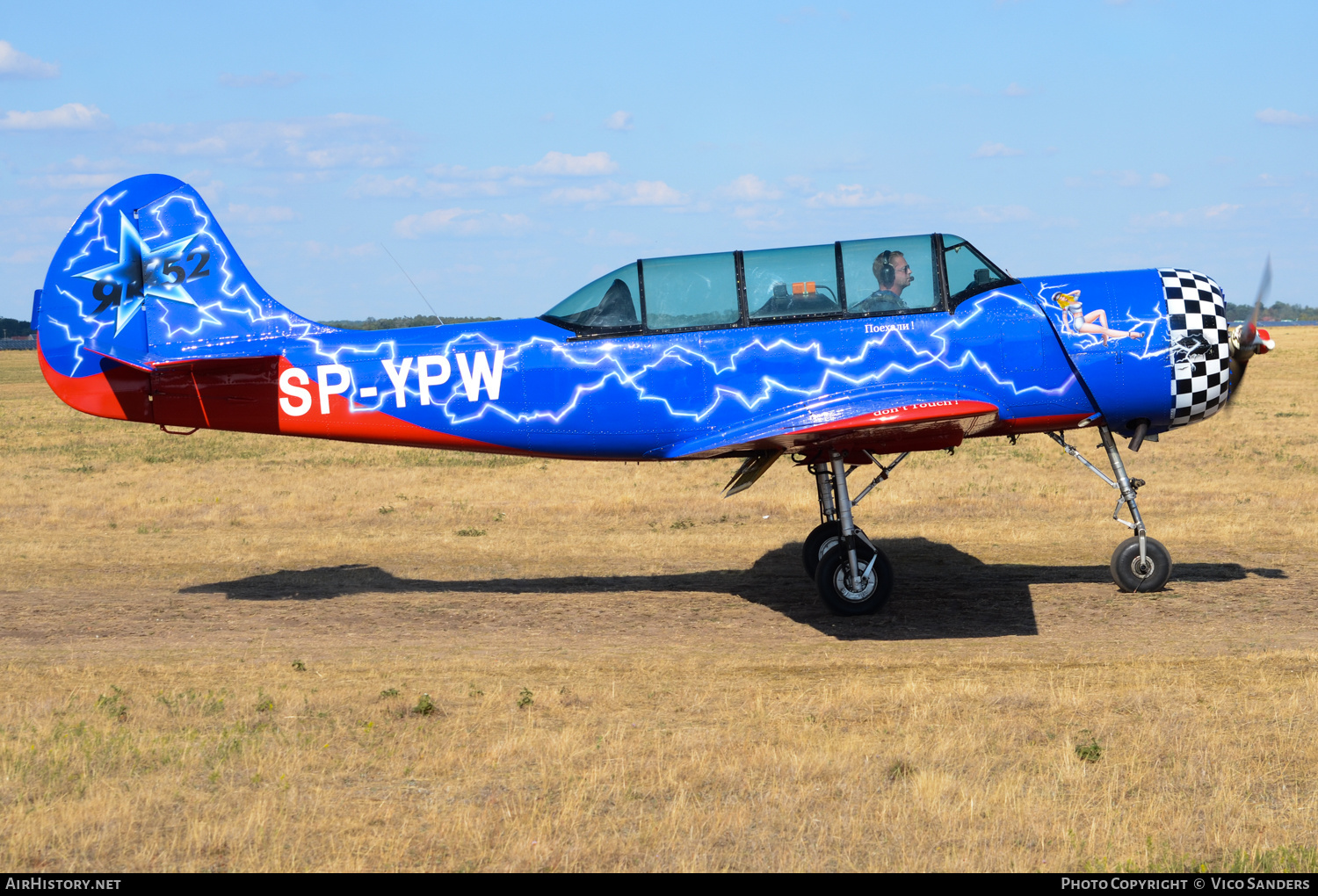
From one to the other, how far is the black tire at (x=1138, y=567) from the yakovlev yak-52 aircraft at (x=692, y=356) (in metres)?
0.02

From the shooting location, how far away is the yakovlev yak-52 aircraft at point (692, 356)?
34.8ft

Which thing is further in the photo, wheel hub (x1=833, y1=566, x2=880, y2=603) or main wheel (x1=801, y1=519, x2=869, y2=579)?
main wheel (x1=801, y1=519, x2=869, y2=579)

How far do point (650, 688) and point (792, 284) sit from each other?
4.30 metres

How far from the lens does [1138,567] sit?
11.4 metres

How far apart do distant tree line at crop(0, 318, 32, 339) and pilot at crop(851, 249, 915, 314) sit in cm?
15960

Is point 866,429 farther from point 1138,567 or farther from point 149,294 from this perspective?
point 149,294

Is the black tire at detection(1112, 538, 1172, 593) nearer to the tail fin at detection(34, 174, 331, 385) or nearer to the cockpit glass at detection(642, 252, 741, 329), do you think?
the cockpit glass at detection(642, 252, 741, 329)

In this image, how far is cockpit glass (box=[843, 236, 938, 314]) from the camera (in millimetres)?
10688

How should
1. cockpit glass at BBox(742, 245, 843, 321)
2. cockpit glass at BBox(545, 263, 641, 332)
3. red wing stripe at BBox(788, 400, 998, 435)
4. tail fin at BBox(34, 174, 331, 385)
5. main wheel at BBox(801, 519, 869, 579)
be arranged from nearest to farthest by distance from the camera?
red wing stripe at BBox(788, 400, 998, 435) < cockpit glass at BBox(742, 245, 843, 321) < cockpit glass at BBox(545, 263, 641, 332) < tail fin at BBox(34, 174, 331, 385) < main wheel at BBox(801, 519, 869, 579)

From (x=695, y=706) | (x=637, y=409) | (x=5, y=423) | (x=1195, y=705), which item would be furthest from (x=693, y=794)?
(x=5, y=423)

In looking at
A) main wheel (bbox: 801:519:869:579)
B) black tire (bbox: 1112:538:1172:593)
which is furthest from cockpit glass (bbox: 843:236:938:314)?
black tire (bbox: 1112:538:1172:593)

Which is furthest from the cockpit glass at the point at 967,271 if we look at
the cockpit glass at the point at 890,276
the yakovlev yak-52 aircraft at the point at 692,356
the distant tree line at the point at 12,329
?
the distant tree line at the point at 12,329

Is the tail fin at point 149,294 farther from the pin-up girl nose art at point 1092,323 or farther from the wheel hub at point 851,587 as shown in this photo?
the pin-up girl nose art at point 1092,323
